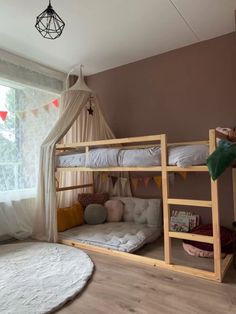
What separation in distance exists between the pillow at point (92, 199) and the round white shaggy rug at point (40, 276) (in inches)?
34.5

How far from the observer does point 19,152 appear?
10.9ft

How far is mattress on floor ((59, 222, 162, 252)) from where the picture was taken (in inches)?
105

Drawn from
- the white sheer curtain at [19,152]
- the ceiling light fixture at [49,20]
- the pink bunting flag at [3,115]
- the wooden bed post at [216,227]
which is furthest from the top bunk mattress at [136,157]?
the ceiling light fixture at [49,20]

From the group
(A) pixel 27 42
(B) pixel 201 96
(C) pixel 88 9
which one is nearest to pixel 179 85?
(B) pixel 201 96

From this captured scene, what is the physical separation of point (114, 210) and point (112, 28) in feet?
7.78

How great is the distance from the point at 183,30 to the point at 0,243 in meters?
3.48

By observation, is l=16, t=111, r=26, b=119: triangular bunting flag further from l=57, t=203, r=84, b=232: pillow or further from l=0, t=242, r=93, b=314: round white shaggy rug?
l=0, t=242, r=93, b=314: round white shaggy rug

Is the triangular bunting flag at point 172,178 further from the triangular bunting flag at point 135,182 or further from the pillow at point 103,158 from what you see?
the pillow at point 103,158

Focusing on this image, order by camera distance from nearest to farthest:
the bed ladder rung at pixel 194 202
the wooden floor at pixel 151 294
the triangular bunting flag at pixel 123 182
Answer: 1. the wooden floor at pixel 151 294
2. the bed ladder rung at pixel 194 202
3. the triangular bunting flag at pixel 123 182

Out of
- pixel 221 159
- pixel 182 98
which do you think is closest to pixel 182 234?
pixel 221 159

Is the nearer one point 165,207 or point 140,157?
point 165,207

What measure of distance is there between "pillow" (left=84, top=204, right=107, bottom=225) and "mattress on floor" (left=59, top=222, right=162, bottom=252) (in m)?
0.08

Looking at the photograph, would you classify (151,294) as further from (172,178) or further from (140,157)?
(172,178)

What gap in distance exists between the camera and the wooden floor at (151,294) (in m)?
1.65
